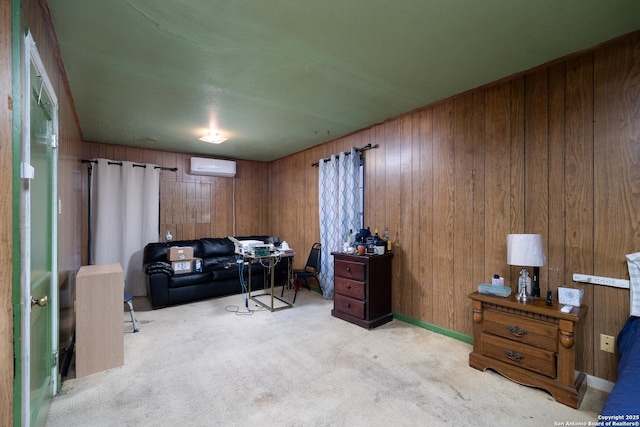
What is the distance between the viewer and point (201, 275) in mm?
4496

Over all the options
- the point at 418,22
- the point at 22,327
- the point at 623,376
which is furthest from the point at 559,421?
the point at 22,327

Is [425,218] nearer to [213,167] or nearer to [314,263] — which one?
[314,263]

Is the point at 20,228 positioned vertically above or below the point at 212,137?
below

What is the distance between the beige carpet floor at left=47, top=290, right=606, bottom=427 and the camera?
1.89 meters

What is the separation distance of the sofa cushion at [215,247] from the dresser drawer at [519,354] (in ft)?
14.0

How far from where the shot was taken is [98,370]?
8.06ft

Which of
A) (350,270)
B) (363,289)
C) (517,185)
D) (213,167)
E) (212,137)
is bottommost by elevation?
(363,289)

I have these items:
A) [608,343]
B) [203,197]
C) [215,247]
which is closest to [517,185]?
[608,343]

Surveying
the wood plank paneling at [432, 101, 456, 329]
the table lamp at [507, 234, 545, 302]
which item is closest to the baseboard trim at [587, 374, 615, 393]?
the table lamp at [507, 234, 545, 302]

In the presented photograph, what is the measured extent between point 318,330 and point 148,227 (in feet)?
11.7

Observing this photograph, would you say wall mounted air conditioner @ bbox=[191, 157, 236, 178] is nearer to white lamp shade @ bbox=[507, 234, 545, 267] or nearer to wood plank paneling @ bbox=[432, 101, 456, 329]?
wood plank paneling @ bbox=[432, 101, 456, 329]

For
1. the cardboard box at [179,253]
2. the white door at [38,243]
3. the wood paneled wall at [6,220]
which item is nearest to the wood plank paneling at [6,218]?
the wood paneled wall at [6,220]

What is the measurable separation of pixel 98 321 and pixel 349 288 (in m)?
2.49

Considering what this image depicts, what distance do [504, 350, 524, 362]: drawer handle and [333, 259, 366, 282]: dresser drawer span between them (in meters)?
1.51
